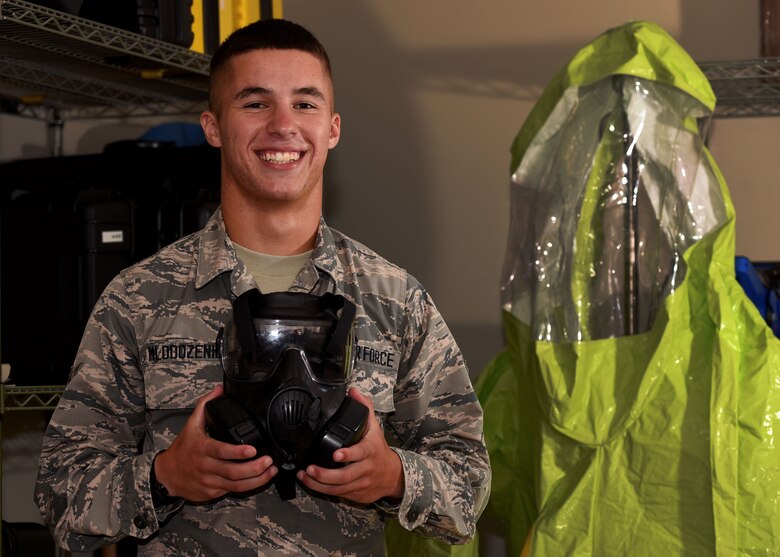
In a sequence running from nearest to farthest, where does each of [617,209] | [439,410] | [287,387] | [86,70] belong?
[287,387] < [439,410] < [617,209] < [86,70]

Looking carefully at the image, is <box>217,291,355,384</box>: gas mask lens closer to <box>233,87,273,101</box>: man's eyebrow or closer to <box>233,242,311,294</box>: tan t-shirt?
<box>233,242,311,294</box>: tan t-shirt

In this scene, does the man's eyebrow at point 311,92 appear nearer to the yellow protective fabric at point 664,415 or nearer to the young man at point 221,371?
the young man at point 221,371

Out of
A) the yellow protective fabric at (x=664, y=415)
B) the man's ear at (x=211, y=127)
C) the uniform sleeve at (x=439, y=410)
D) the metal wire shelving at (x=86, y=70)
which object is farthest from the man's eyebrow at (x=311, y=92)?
the yellow protective fabric at (x=664, y=415)

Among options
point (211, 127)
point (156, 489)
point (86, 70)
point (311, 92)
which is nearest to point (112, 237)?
point (86, 70)

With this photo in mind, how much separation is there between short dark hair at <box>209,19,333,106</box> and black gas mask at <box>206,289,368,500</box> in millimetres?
424

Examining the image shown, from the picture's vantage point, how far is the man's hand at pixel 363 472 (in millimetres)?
1156

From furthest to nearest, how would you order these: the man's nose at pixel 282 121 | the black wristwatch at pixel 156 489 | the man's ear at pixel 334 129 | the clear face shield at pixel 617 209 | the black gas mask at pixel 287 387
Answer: the clear face shield at pixel 617 209 < the man's ear at pixel 334 129 < the man's nose at pixel 282 121 < the black wristwatch at pixel 156 489 < the black gas mask at pixel 287 387

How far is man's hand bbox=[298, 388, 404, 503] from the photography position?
3.79 feet

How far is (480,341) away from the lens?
2.95m

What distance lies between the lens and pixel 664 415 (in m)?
2.00

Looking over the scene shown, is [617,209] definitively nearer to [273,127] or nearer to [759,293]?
[759,293]

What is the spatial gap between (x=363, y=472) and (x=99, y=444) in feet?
1.19

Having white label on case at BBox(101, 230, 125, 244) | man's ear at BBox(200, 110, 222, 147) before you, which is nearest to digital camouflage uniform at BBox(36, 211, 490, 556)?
man's ear at BBox(200, 110, 222, 147)

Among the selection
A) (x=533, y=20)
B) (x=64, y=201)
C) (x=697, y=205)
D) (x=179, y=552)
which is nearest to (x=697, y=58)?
(x=533, y=20)
